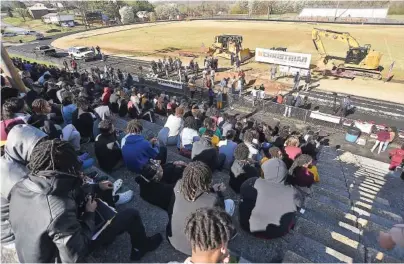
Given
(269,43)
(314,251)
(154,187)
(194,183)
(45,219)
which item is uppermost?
(45,219)

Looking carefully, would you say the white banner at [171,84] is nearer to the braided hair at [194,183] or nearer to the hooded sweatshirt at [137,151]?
the hooded sweatshirt at [137,151]

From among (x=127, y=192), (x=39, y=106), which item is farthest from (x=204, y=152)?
(x=39, y=106)

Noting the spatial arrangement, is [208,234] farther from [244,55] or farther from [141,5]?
[141,5]

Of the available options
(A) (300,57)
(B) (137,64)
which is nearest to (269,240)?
(A) (300,57)

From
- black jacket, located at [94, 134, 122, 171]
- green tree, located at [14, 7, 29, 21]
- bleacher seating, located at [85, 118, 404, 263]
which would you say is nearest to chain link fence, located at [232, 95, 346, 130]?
bleacher seating, located at [85, 118, 404, 263]

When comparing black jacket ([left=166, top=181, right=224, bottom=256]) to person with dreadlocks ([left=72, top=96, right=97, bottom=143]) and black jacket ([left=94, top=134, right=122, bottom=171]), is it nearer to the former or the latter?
black jacket ([left=94, top=134, right=122, bottom=171])

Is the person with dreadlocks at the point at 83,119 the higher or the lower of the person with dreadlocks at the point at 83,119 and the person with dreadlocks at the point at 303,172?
the higher

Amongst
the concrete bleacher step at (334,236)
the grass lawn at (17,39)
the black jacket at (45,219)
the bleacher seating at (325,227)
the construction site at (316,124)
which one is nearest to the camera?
the black jacket at (45,219)

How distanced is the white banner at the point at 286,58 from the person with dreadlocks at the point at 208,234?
23.0 meters

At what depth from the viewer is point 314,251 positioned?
13.1 feet

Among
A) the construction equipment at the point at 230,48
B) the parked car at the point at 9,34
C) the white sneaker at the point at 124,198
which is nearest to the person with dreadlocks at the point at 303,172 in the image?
the white sneaker at the point at 124,198

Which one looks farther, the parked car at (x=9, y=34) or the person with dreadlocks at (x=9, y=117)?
the parked car at (x=9, y=34)

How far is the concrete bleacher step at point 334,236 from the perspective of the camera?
421cm

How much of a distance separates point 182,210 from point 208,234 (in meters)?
1.02
